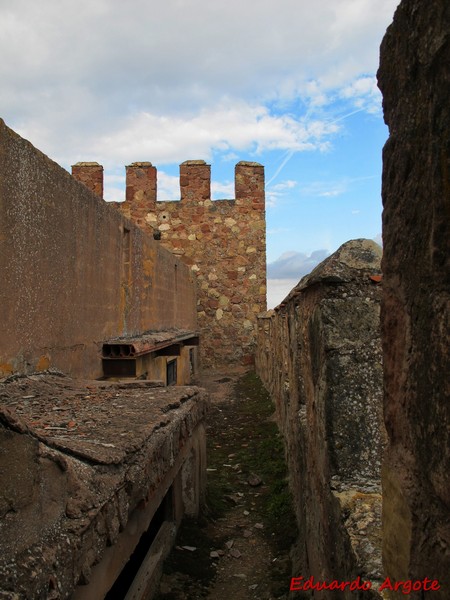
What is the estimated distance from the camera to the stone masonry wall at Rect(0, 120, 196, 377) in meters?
3.37

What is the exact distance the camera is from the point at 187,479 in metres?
4.45

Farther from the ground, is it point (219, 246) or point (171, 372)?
point (219, 246)

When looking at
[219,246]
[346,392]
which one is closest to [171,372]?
[219,246]

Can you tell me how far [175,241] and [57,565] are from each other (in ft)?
46.2

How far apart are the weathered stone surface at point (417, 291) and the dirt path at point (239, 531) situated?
255 centimetres

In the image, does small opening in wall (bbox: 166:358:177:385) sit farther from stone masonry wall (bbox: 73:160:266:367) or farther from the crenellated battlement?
the crenellated battlement

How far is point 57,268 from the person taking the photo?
13.7 feet

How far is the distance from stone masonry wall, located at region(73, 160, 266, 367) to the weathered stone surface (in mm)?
13841

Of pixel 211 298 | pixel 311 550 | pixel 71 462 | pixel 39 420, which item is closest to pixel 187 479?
pixel 311 550

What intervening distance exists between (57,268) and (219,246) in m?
11.1

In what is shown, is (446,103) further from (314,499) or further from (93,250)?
(93,250)

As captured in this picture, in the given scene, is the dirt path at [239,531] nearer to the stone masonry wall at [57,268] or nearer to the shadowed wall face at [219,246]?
the stone masonry wall at [57,268]

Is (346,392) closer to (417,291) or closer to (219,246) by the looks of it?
(417,291)

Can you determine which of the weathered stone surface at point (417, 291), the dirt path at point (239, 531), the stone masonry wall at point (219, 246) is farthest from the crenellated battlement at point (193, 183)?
the weathered stone surface at point (417, 291)
